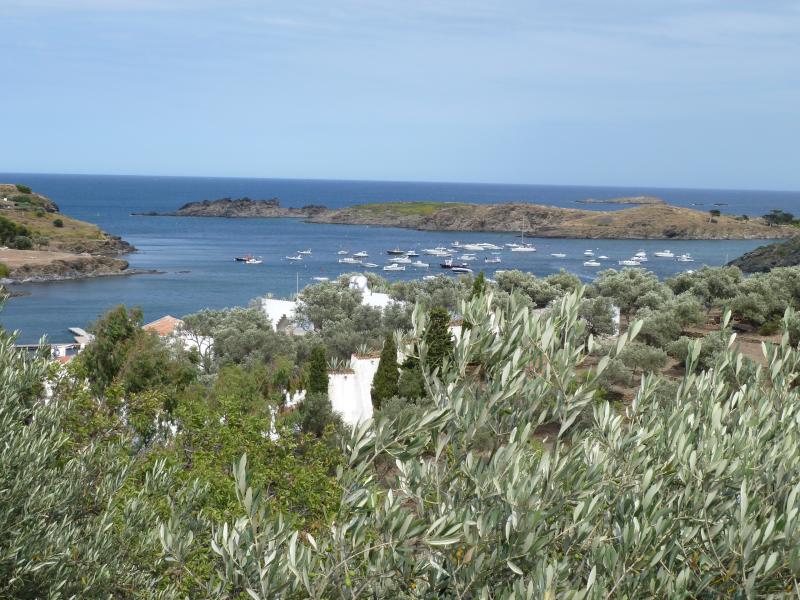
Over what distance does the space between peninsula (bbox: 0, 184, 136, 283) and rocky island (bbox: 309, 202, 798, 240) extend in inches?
2690

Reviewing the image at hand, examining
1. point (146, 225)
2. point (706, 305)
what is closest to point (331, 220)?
point (146, 225)

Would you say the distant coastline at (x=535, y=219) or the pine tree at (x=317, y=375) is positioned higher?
the pine tree at (x=317, y=375)

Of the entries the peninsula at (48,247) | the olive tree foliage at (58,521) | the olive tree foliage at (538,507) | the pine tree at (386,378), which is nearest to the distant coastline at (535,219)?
the peninsula at (48,247)

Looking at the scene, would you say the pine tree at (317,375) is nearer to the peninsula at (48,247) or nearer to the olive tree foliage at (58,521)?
the olive tree foliage at (58,521)

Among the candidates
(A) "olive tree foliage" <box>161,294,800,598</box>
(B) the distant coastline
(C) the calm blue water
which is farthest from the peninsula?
(A) "olive tree foliage" <box>161,294,800,598</box>

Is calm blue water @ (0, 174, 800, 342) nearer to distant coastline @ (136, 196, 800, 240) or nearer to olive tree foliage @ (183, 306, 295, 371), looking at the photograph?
distant coastline @ (136, 196, 800, 240)

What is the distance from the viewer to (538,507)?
4699mm

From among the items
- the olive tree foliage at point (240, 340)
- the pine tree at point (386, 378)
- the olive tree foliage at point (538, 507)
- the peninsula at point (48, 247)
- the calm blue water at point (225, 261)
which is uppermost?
the olive tree foliage at point (538, 507)

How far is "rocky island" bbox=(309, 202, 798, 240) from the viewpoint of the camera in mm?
146875

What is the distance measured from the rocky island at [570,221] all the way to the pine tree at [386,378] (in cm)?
12749

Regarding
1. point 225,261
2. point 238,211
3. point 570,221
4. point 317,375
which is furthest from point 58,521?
point 238,211

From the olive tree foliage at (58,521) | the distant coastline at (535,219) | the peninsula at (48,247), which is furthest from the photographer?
the distant coastline at (535,219)

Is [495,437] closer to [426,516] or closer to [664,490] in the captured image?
[426,516]

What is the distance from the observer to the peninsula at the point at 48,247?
298ft
